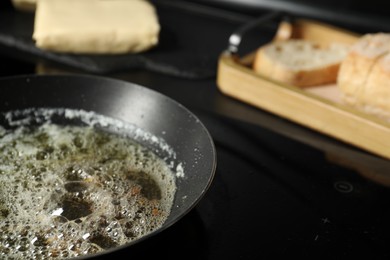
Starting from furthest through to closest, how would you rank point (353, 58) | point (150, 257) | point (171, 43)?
point (171, 43), point (353, 58), point (150, 257)

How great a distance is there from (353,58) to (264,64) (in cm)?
18

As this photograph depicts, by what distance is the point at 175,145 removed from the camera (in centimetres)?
88

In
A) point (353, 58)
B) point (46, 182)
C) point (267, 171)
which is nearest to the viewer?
point (46, 182)

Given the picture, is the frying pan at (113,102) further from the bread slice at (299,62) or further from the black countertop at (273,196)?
the bread slice at (299,62)

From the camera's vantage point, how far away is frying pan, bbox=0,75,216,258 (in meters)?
0.87

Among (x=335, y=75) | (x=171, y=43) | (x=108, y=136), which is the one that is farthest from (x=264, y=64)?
(x=108, y=136)

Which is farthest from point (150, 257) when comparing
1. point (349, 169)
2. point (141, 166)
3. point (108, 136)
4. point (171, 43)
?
point (171, 43)

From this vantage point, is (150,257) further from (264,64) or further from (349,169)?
(264,64)

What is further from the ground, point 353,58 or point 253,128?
point 353,58

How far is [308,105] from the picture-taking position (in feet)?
3.19

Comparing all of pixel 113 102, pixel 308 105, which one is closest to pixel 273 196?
pixel 308 105

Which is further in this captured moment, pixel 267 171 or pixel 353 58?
pixel 353 58

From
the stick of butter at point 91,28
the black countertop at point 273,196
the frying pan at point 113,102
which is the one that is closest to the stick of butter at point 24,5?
the stick of butter at point 91,28

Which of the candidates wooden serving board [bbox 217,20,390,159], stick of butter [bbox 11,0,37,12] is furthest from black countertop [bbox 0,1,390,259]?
stick of butter [bbox 11,0,37,12]
